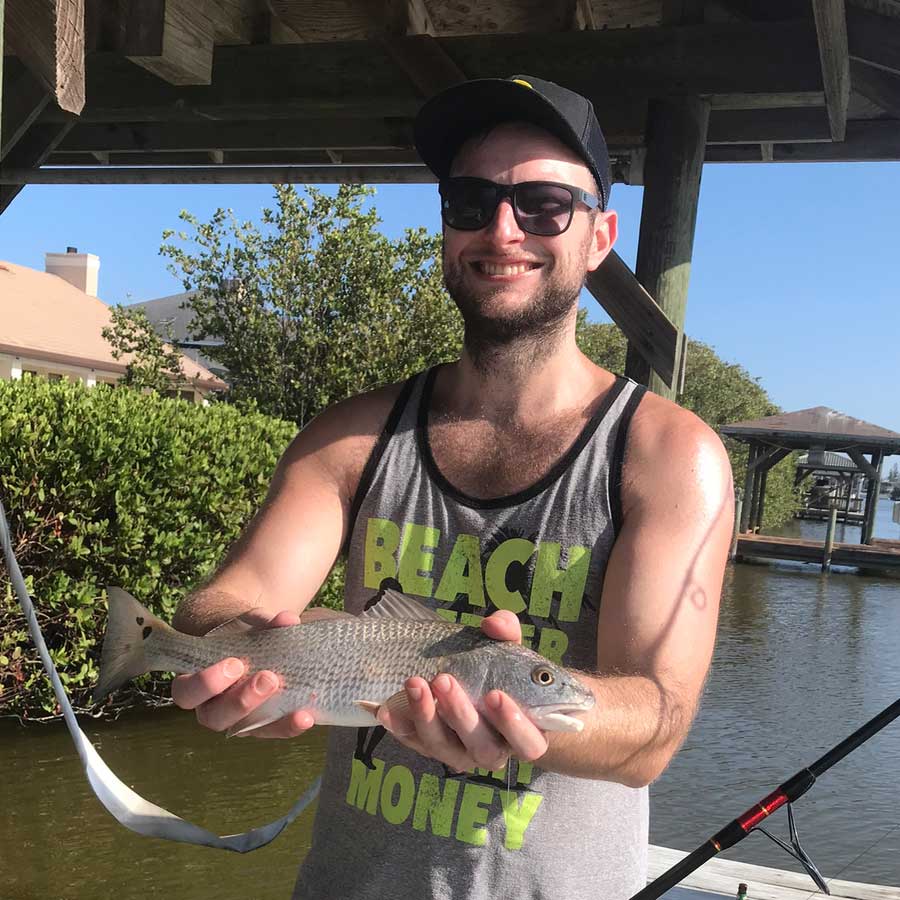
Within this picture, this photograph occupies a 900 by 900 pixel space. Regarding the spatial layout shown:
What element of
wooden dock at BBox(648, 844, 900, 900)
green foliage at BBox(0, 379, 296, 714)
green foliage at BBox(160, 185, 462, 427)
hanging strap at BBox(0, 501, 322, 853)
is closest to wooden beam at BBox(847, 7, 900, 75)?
wooden dock at BBox(648, 844, 900, 900)

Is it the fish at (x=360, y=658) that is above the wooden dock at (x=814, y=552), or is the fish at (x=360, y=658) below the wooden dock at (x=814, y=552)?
above

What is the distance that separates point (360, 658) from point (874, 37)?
390 cm

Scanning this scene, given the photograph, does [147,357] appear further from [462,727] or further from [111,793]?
[462,727]

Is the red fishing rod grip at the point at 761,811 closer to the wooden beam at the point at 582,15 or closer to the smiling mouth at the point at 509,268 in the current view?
the smiling mouth at the point at 509,268

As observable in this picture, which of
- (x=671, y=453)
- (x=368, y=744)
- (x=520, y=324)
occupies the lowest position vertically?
(x=368, y=744)

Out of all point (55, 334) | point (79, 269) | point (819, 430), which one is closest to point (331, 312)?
point (55, 334)

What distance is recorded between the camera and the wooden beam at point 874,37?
4.46 m

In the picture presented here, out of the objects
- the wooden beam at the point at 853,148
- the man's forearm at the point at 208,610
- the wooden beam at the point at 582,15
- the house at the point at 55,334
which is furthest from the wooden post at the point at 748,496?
the man's forearm at the point at 208,610

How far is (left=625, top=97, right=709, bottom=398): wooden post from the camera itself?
16.4 feet

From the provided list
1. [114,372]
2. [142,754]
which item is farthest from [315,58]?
[114,372]

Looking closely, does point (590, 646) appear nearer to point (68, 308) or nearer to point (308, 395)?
point (308, 395)

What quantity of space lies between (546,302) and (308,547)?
76cm

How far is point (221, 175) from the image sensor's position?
759 cm

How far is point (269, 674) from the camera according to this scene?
77.0 inches
